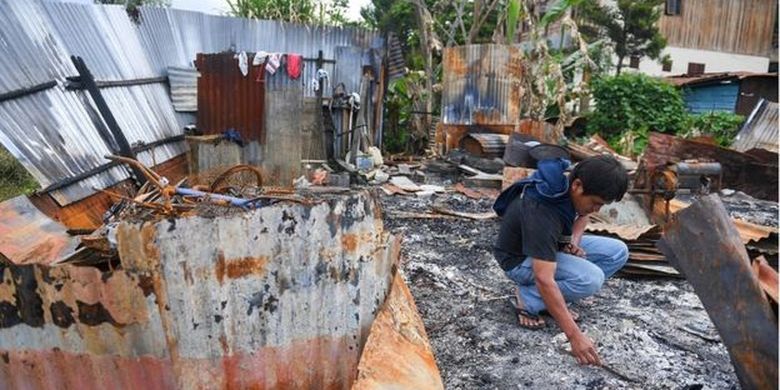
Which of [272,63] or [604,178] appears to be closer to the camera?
[604,178]

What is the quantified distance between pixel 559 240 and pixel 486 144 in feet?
20.1

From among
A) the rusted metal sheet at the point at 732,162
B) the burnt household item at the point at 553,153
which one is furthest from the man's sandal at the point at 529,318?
the rusted metal sheet at the point at 732,162

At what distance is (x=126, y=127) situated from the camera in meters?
6.62

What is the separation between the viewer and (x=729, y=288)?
209 centimetres

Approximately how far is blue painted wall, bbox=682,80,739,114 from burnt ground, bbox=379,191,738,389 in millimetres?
17377

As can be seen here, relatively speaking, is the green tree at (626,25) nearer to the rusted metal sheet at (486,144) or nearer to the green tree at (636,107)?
the green tree at (636,107)

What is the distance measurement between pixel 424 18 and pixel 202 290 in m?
10.3

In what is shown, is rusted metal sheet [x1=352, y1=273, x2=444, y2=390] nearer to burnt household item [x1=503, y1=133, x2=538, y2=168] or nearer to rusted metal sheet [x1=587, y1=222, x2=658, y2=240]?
rusted metal sheet [x1=587, y1=222, x2=658, y2=240]

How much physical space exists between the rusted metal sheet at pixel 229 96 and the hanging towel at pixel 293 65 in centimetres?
44

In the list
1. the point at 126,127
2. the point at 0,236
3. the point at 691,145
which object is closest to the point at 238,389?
the point at 0,236

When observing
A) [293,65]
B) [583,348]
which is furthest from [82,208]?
[583,348]

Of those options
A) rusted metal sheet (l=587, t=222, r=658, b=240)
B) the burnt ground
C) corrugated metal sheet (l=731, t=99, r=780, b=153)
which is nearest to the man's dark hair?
the burnt ground

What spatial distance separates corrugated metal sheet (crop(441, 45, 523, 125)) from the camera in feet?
32.1

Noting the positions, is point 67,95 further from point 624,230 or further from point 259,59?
point 624,230
